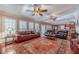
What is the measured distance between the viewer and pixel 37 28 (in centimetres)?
336

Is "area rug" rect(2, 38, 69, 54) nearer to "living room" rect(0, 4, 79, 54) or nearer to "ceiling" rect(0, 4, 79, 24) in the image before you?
"living room" rect(0, 4, 79, 54)

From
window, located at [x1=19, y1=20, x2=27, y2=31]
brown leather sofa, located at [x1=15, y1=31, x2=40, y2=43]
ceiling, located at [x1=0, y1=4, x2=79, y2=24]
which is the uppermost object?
ceiling, located at [x1=0, y1=4, x2=79, y2=24]

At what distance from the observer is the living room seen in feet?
10.7

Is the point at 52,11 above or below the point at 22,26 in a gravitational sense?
above

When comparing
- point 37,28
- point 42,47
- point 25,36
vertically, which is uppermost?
point 37,28

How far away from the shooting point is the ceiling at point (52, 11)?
325 centimetres

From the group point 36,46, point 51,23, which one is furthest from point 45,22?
point 36,46

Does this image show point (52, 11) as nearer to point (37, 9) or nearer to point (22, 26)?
point (37, 9)

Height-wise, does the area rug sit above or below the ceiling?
below

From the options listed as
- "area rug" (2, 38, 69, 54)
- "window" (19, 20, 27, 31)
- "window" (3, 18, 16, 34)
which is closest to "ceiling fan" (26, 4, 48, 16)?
"window" (19, 20, 27, 31)

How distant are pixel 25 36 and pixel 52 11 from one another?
0.82 metres

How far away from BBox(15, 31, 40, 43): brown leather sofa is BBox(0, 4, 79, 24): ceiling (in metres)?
0.34

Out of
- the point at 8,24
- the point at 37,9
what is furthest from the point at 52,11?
the point at 8,24
